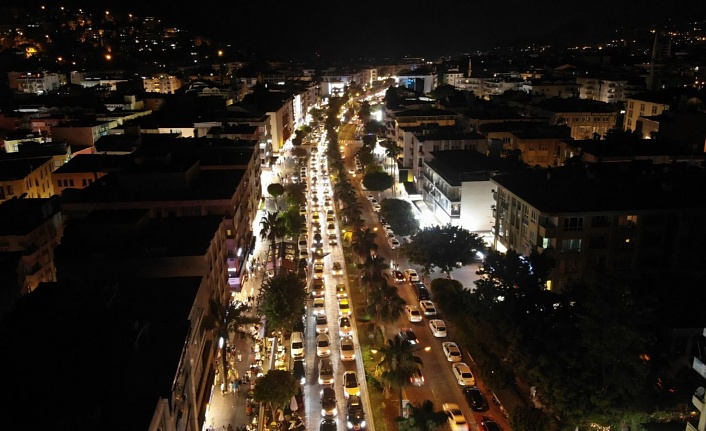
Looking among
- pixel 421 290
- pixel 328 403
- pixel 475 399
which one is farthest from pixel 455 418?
pixel 421 290

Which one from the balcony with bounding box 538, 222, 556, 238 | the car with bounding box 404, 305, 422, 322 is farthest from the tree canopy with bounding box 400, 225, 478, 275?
the balcony with bounding box 538, 222, 556, 238

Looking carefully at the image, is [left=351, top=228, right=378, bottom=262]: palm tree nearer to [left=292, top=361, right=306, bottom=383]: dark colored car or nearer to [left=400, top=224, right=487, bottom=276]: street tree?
[left=400, top=224, right=487, bottom=276]: street tree

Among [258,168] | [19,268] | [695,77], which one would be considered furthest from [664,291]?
[695,77]

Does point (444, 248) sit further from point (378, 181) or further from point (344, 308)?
point (378, 181)

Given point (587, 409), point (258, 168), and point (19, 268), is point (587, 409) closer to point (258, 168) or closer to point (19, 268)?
point (19, 268)

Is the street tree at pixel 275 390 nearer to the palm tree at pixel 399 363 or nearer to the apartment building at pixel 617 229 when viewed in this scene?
the palm tree at pixel 399 363
